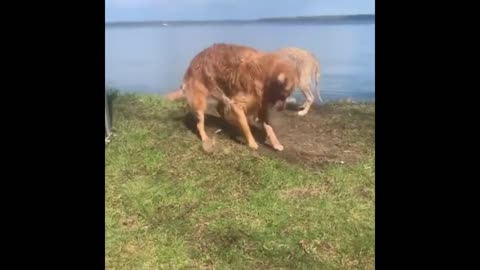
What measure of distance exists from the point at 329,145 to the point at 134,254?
3.10ft

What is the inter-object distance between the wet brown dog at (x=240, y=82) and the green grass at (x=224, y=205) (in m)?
0.12

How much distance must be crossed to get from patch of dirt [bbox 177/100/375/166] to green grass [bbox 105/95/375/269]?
2 centimetres

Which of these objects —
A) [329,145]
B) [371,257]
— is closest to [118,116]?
[329,145]

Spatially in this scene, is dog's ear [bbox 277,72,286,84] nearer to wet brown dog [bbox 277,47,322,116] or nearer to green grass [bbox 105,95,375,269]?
wet brown dog [bbox 277,47,322,116]

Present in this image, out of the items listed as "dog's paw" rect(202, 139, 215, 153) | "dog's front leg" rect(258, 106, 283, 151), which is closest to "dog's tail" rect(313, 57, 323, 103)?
"dog's front leg" rect(258, 106, 283, 151)

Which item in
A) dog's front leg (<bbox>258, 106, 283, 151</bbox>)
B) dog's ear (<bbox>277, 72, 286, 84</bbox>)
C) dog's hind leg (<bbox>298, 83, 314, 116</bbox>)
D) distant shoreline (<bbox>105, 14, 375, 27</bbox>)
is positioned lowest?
dog's front leg (<bbox>258, 106, 283, 151</bbox>)

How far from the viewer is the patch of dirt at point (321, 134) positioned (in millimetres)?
2947

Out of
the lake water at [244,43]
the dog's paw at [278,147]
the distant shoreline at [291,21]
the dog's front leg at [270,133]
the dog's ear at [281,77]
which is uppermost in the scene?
the distant shoreline at [291,21]

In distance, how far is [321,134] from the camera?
2.96 metres

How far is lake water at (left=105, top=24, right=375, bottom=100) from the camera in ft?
9.52

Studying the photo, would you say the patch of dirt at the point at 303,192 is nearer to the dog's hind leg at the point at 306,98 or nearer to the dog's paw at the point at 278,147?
the dog's paw at the point at 278,147

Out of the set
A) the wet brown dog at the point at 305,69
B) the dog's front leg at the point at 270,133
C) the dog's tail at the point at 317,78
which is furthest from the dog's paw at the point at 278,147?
the dog's tail at the point at 317,78

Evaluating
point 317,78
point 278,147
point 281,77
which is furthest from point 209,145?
point 317,78

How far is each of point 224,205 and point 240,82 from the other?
524mm
